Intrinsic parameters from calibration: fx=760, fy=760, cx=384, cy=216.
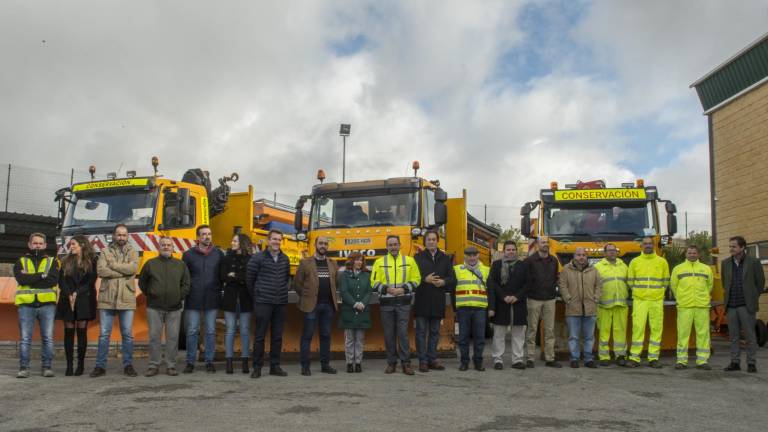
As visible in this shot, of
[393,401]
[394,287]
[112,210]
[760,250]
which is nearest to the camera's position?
[393,401]

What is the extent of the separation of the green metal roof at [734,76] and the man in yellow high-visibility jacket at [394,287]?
634 inches

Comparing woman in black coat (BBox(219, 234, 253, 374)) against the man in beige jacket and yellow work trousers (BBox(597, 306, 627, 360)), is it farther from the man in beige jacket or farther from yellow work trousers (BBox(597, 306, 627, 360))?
yellow work trousers (BBox(597, 306, 627, 360))

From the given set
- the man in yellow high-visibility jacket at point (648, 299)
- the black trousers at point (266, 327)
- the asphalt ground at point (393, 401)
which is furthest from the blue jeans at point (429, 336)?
the man in yellow high-visibility jacket at point (648, 299)

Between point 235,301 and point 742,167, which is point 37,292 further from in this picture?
point 742,167

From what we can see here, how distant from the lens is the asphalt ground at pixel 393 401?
263 inches

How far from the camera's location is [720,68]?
2388 centimetres

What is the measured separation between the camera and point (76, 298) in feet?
32.5

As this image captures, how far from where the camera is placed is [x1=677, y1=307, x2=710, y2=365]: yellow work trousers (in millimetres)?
11125

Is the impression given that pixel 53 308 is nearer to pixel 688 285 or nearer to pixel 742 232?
pixel 688 285

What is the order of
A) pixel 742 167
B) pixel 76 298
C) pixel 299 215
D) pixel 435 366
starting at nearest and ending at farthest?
pixel 76 298, pixel 435 366, pixel 299 215, pixel 742 167

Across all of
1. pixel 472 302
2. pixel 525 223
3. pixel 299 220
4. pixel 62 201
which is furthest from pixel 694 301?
pixel 62 201

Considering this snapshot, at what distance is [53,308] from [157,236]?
335 centimetres

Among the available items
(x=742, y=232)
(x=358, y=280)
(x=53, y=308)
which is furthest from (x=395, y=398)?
(x=742, y=232)

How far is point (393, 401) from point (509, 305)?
374 centimetres
